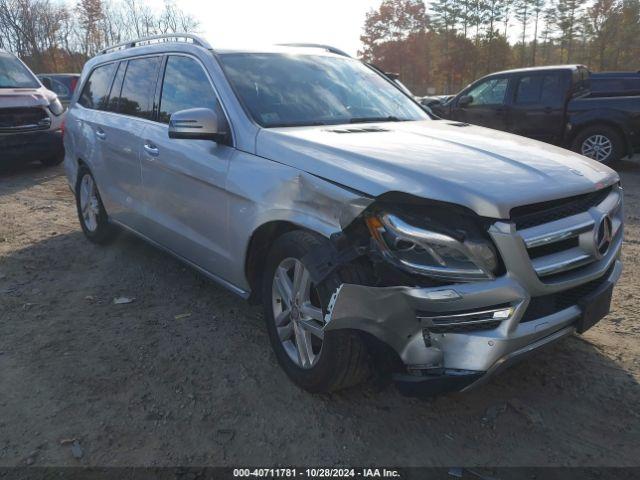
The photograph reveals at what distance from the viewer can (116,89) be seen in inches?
189

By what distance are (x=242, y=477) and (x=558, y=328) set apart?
152 centimetres

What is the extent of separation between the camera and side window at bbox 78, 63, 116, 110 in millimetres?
5012

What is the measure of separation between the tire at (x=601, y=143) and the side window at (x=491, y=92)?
1686 millimetres

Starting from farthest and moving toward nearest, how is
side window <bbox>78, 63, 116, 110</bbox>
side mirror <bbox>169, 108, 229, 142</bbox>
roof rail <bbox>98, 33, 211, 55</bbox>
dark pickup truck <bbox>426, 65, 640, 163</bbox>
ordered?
dark pickup truck <bbox>426, 65, 640, 163</bbox> < side window <bbox>78, 63, 116, 110</bbox> < roof rail <bbox>98, 33, 211, 55</bbox> < side mirror <bbox>169, 108, 229, 142</bbox>

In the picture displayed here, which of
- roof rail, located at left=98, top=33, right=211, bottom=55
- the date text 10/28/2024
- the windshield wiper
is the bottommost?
the date text 10/28/2024

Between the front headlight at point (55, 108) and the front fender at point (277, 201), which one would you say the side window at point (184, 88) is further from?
the front headlight at point (55, 108)

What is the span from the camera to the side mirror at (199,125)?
308 centimetres

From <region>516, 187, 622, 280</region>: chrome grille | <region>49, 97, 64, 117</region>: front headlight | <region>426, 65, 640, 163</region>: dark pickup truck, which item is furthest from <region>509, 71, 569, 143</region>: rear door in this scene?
<region>49, 97, 64, 117</region>: front headlight

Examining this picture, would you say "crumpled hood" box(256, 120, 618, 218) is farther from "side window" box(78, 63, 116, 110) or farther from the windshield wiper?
"side window" box(78, 63, 116, 110)

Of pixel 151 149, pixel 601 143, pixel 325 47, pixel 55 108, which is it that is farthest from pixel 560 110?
pixel 55 108

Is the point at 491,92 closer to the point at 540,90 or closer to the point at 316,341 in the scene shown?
the point at 540,90

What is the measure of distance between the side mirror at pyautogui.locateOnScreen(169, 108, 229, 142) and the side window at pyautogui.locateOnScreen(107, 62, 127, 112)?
1.88 metres

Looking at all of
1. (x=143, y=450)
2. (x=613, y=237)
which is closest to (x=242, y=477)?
(x=143, y=450)

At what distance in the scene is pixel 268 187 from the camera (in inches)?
113
